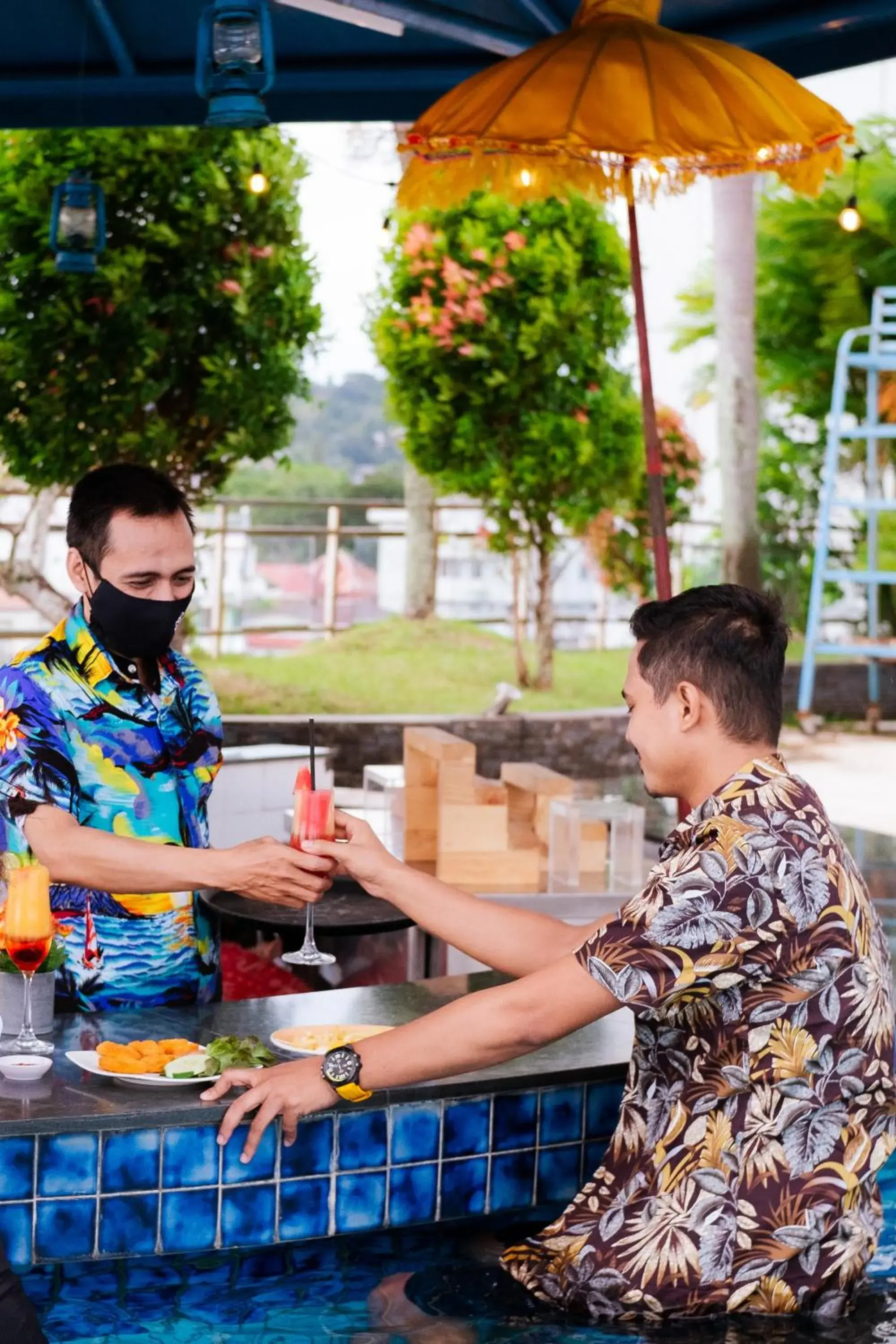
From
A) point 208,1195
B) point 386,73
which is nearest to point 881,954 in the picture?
point 208,1195

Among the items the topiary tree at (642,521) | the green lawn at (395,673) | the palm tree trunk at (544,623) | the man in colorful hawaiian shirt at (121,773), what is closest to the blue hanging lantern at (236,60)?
the man in colorful hawaiian shirt at (121,773)

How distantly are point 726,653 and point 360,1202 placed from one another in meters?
1.09

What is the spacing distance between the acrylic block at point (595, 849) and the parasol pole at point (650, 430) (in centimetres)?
73

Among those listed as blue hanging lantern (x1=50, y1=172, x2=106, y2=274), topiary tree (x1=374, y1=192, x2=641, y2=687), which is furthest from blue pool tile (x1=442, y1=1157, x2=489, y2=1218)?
topiary tree (x1=374, y1=192, x2=641, y2=687)

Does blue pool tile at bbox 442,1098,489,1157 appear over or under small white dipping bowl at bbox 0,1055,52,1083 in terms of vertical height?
under

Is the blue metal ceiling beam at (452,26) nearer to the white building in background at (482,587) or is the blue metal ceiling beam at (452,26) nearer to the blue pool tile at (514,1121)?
the blue pool tile at (514,1121)

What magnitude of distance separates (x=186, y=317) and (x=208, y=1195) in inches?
284

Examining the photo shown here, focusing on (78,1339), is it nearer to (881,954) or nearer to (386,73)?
(881,954)

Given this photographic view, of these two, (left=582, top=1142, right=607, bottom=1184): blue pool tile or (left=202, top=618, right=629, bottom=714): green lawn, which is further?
(left=202, top=618, right=629, bottom=714): green lawn

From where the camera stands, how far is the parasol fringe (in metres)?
4.15

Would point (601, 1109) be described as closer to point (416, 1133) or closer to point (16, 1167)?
point (416, 1133)

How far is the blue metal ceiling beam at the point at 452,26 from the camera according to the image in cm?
485

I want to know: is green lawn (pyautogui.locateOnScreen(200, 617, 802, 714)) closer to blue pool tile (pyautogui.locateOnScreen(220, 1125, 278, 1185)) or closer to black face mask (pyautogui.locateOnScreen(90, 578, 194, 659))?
black face mask (pyautogui.locateOnScreen(90, 578, 194, 659))

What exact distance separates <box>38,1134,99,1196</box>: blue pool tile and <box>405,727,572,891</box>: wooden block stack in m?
2.41
